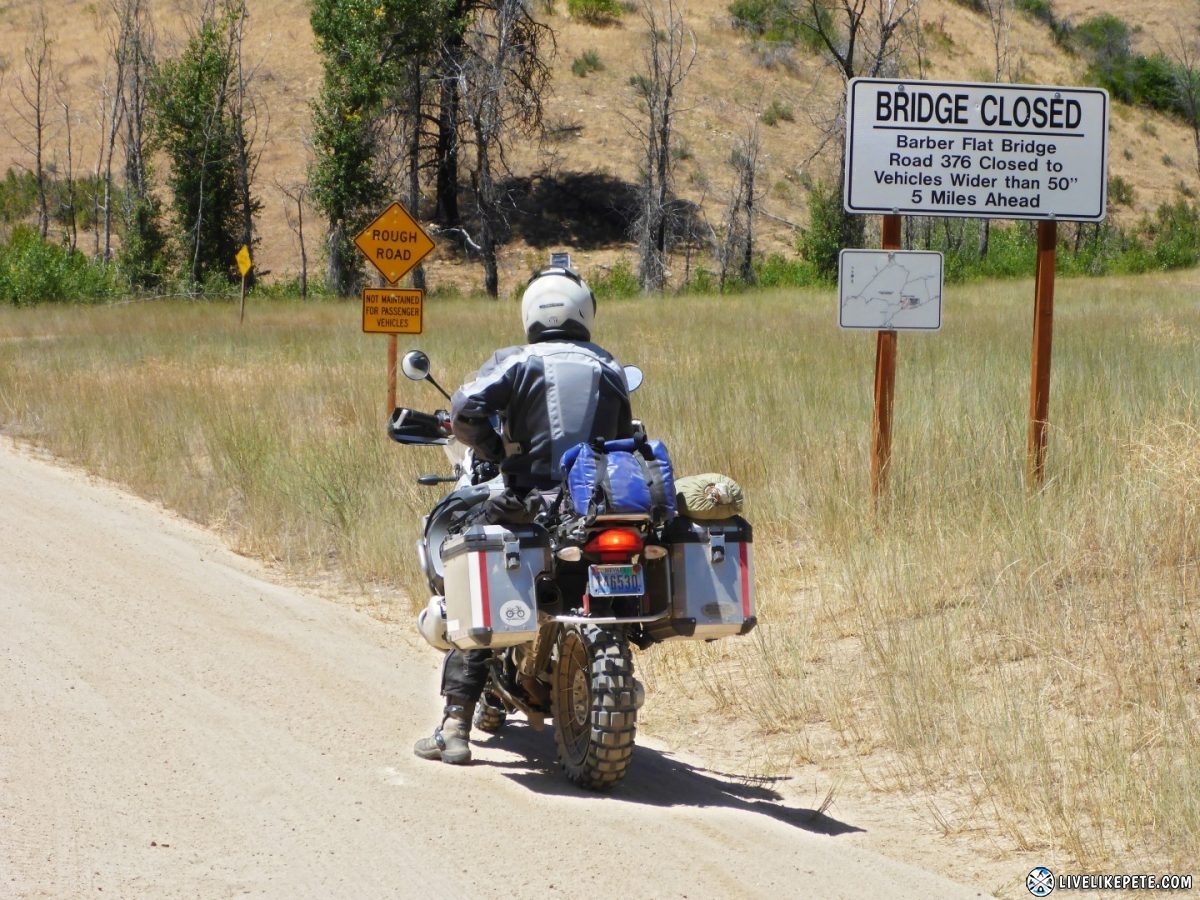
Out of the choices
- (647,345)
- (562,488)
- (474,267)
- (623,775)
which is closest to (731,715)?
(623,775)

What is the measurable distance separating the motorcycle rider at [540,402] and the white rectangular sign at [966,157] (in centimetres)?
401

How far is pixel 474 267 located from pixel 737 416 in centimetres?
3790

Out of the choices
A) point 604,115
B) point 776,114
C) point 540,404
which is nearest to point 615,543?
point 540,404

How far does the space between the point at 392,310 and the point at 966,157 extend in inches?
203

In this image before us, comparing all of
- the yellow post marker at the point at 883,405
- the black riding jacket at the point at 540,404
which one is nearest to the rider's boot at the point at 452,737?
the black riding jacket at the point at 540,404

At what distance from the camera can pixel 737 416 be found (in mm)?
11602

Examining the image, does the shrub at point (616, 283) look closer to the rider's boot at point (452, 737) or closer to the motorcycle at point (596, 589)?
the rider's boot at point (452, 737)

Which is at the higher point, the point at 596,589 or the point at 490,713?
the point at 596,589

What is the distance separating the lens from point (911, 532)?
8.41 m

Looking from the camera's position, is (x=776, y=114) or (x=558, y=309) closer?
(x=558, y=309)

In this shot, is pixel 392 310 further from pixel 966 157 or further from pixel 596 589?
pixel 596 589

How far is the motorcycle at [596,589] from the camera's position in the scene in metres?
4.91

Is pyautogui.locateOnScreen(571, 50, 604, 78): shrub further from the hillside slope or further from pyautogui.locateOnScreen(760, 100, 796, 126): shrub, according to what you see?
pyautogui.locateOnScreen(760, 100, 796, 126): shrub

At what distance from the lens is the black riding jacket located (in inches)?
207
